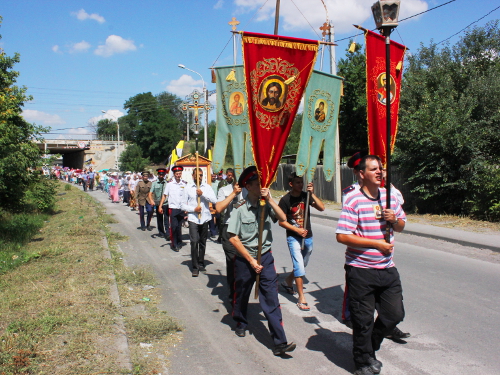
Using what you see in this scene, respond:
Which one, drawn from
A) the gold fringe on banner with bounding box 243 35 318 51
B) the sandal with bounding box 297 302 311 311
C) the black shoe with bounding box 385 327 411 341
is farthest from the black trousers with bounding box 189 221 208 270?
the gold fringe on banner with bounding box 243 35 318 51

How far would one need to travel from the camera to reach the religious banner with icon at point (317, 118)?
5980mm

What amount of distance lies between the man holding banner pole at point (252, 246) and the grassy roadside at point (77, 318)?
0.96 m

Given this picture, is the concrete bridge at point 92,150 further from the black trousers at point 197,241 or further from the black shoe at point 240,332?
the black shoe at point 240,332

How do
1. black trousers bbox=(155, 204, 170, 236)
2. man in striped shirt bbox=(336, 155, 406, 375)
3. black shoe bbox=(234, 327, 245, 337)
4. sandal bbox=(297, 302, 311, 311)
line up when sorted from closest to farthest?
man in striped shirt bbox=(336, 155, 406, 375), black shoe bbox=(234, 327, 245, 337), sandal bbox=(297, 302, 311, 311), black trousers bbox=(155, 204, 170, 236)

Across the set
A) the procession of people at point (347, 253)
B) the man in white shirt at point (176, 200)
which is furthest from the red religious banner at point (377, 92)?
the man in white shirt at point (176, 200)

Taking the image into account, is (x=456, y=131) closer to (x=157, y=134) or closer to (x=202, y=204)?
(x=202, y=204)

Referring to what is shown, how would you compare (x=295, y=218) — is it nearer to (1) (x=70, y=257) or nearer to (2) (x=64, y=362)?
(2) (x=64, y=362)

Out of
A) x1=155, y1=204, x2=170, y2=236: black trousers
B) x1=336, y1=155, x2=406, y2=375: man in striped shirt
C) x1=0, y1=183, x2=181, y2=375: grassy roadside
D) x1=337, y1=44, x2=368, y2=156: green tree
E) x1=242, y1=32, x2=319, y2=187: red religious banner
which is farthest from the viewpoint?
x1=337, y1=44, x2=368, y2=156: green tree

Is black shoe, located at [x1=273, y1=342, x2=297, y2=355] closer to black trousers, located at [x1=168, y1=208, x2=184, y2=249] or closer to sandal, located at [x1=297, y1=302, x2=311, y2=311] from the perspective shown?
sandal, located at [x1=297, y1=302, x2=311, y2=311]

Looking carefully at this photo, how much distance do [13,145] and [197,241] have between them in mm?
4842

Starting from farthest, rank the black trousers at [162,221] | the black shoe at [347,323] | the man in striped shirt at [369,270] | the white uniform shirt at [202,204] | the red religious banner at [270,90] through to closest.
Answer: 1. the black trousers at [162,221]
2. the white uniform shirt at [202,204]
3. the black shoe at [347,323]
4. the red religious banner at [270,90]
5. the man in striped shirt at [369,270]

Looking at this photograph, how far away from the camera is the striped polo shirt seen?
3688 mm

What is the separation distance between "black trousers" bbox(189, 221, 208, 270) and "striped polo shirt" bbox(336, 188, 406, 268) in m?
4.29

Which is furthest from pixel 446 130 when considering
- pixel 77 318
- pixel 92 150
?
pixel 92 150
